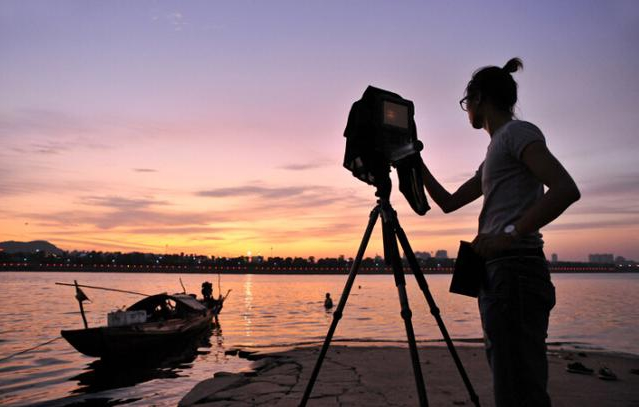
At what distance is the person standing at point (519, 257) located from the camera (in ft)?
7.12

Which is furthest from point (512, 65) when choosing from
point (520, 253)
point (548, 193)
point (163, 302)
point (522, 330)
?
point (163, 302)

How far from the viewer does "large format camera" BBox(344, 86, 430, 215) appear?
10.5ft

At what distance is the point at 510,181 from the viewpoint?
241 centimetres

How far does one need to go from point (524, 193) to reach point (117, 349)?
15170 mm

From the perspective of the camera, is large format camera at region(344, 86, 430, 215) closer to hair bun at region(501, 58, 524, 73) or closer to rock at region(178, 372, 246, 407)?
hair bun at region(501, 58, 524, 73)

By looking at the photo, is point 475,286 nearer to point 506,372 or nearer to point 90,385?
point 506,372

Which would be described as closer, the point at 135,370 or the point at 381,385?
the point at 381,385

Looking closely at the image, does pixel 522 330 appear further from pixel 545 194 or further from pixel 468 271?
pixel 545 194

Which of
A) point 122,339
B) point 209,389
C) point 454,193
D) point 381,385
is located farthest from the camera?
point 122,339

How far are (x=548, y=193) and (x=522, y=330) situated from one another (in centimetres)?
71

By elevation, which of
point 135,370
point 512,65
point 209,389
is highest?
point 512,65

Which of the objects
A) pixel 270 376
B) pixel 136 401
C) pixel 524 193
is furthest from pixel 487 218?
pixel 136 401

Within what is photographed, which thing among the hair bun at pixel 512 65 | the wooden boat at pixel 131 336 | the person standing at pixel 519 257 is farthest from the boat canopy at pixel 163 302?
the hair bun at pixel 512 65

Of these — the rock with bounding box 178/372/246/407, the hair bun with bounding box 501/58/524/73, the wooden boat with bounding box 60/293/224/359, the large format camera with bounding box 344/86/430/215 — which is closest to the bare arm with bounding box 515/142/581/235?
the hair bun with bounding box 501/58/524/73
